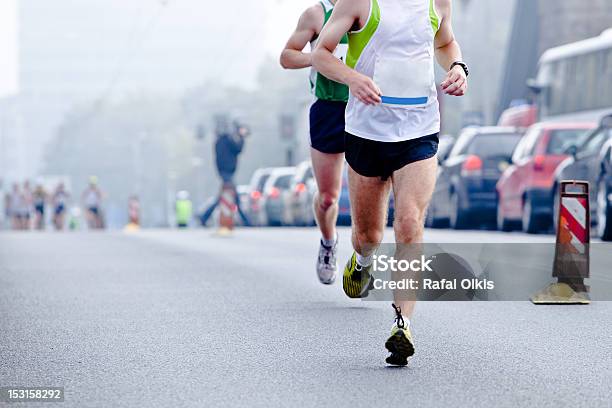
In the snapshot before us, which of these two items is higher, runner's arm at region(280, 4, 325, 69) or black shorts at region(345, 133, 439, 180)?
runner's arm at region(280, 4, 325, 69)

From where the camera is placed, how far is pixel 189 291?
39.5ft

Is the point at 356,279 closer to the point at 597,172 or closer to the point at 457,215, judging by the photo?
the point at 597,172

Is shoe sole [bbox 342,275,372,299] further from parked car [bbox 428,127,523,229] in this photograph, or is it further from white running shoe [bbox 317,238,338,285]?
parked car [bbox 428,127,523,229]

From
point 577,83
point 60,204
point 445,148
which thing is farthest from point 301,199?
point 60,204

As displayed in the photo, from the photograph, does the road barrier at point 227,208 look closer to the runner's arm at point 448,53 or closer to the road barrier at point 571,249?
the road barrier at point 571,249

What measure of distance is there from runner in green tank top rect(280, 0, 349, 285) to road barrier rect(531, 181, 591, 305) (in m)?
1.43

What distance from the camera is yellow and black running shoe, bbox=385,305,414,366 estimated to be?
23.0 ft

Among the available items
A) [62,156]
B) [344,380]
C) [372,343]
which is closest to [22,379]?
[344,380]

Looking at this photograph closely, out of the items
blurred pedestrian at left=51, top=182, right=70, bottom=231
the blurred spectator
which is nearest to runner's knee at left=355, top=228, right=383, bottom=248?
the blurred spectator

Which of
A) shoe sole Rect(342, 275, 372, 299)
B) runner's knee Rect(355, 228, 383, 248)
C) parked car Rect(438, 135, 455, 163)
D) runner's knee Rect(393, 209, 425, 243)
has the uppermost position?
runner's knee Rect(393, 209, 425, 243)

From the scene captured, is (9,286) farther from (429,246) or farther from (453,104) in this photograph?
(453,104)

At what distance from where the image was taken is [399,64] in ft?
24.2

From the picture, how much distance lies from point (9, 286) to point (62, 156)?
135 meters

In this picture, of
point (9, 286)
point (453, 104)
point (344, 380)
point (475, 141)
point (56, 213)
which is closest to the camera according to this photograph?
point (344, 380)
